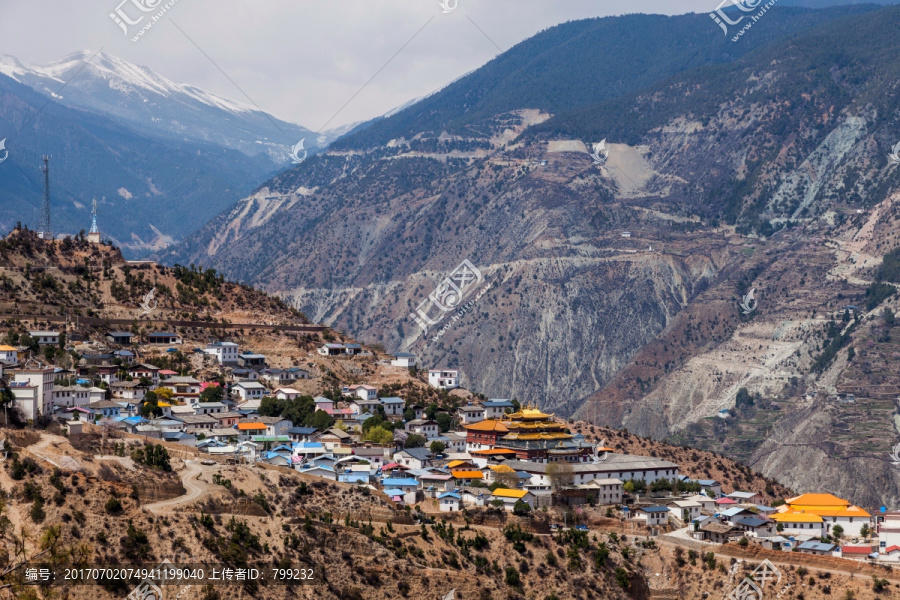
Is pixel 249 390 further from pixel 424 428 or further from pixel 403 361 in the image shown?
pixel 403 361

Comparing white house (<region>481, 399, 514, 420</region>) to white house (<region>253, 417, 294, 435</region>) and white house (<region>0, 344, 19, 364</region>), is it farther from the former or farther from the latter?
white house (<region>0, 344, 19, 364</region>)

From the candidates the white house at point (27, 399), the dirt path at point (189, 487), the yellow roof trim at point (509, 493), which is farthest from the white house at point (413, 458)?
the white house at point (27, 399)

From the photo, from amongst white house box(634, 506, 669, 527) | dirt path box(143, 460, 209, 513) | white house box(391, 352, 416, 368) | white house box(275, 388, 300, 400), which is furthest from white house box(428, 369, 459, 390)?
dirt path box(143, 460, 209, 513)

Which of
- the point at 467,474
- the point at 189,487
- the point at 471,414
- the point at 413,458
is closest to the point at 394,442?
the point at 413,458

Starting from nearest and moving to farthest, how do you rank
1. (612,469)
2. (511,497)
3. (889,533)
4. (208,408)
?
(511,497) → (889,533) → (612,469) → (208,408)

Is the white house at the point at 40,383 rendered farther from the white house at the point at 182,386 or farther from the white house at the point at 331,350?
the white house at the point at 331,350
